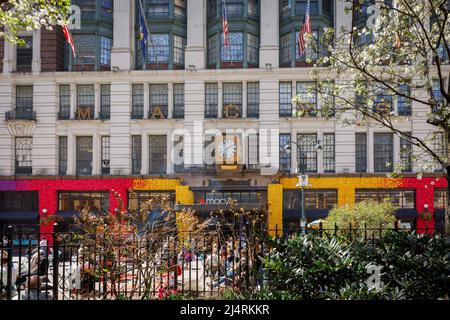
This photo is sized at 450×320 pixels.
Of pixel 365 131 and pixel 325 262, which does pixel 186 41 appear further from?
pixel 325 262

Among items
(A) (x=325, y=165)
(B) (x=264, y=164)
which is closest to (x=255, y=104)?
(B) (x=264, y=164)

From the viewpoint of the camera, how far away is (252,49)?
38.5 meters

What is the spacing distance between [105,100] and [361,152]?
21.3m

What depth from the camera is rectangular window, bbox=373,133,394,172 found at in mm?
37219

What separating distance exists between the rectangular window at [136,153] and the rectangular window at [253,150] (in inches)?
351

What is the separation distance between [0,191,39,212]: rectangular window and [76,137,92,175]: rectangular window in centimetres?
417

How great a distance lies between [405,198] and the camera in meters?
37.0

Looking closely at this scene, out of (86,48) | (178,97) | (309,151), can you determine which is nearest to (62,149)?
(86,48)

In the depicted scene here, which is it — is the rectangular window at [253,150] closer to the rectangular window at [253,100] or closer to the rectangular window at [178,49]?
the rectangular window at [253,100]

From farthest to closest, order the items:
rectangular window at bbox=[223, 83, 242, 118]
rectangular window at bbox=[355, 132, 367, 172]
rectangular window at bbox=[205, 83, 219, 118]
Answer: rectangular window at bbox=[205, 83, 219, 118]
rectangular window at bbox=[223, 83, 242, 118]
rectangular window at bbox=[355, 132, 367, 172]

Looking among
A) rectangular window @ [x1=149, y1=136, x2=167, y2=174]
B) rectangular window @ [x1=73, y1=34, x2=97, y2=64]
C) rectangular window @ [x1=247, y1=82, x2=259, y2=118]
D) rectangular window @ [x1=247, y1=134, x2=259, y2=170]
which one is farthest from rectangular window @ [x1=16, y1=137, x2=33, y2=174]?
rectangular window @ [x1=247, y1=82, x2=259, y2=118]

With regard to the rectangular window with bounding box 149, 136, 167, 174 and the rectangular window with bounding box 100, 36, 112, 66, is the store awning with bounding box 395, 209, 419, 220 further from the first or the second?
the rectangular window with bounding box 100, 36, 112, 66

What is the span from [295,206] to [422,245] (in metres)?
27.8

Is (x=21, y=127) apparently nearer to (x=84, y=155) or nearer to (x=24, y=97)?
(x=24, y=97)
